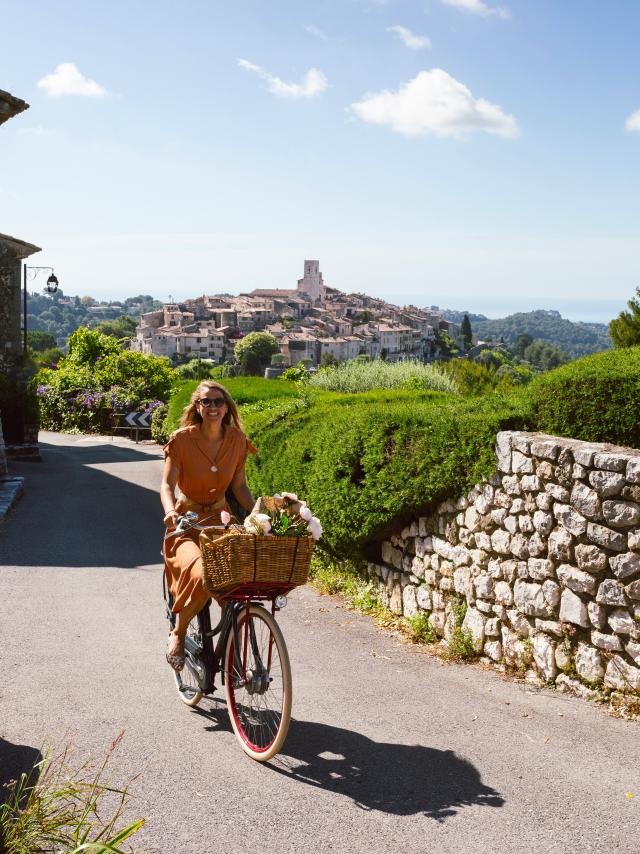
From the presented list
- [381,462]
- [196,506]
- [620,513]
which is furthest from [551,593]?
[196,506]

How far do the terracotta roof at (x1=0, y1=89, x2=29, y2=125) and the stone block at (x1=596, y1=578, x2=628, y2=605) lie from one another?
885 centimetres

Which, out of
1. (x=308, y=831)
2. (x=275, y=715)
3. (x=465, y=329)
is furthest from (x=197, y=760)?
(x=465, y=329)

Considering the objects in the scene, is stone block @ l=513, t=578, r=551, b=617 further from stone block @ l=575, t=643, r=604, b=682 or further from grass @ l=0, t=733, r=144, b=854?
grass @ l=0, t=733, r=144, b=854

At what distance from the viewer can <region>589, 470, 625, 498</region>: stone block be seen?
572 centimetres

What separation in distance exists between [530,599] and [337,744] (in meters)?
2.06

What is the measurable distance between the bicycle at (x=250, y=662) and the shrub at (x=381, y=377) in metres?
10.9

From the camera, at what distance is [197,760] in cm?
464

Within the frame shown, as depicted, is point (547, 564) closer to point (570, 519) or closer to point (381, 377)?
point (570, 519)

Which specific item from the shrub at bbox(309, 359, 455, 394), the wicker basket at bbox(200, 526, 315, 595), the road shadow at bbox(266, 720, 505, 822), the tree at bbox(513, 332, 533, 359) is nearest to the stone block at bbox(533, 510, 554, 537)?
the road shadow at bbox(266, 720, 505, 822)

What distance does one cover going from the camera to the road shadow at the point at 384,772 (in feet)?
14.1

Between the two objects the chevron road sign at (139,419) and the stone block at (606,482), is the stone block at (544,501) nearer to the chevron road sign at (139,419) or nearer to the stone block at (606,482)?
the stone block at (606,482)

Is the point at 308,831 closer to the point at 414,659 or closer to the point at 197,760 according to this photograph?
the point at 197,760

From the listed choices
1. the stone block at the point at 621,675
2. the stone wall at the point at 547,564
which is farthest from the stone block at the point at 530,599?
the stone block at the point at 621,675

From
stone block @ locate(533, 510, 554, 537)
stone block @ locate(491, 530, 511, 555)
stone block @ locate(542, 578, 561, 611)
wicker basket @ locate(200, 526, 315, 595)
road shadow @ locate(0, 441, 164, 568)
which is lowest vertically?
road shadow @ locate(0, 441, 164, 568)
